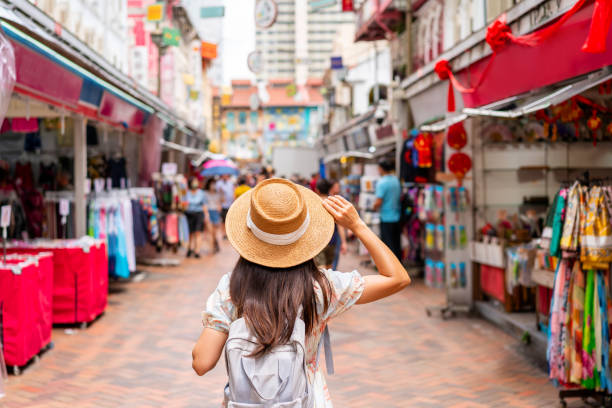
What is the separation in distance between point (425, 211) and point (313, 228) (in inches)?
294

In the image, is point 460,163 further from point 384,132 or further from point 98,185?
point 384,132

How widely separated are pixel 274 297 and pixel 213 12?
13.2 meters

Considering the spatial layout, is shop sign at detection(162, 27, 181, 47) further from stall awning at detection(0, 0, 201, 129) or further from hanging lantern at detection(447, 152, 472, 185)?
hanging lantern at detection(447, 152, 472, 185)

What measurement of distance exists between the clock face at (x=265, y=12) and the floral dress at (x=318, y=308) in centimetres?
1292

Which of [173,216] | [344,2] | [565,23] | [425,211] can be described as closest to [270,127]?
[344,2]

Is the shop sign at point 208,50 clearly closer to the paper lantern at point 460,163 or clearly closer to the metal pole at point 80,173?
the metal pole at point 80,173

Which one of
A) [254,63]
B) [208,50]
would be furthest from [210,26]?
[208,50]

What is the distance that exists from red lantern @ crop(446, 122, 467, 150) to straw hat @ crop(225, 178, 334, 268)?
6092 mm

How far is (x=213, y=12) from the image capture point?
48.4ft

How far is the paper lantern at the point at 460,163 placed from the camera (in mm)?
8305

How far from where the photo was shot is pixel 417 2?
12.5 metres

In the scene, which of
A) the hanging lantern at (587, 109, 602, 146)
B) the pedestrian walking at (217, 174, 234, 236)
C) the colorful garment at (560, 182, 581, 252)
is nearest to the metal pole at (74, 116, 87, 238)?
the hanging lantern at (587, 109, 602, 146)

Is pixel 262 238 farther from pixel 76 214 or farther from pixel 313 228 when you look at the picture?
pixel 76 214

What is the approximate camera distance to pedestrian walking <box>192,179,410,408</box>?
2225 mm
